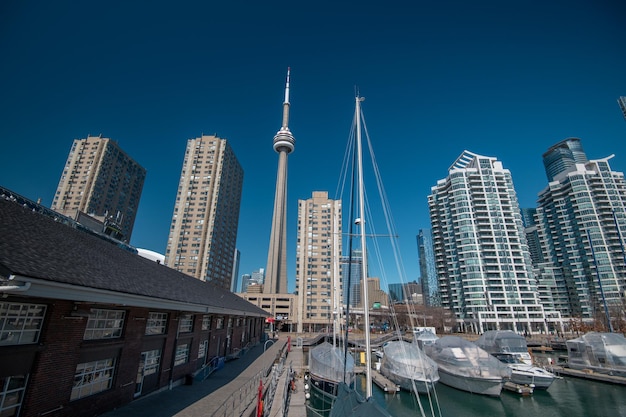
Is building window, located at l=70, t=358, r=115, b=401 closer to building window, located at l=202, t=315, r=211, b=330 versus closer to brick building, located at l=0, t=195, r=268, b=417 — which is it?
brick building, located at l=0, t=195, r=268, b=417

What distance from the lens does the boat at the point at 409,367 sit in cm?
2191

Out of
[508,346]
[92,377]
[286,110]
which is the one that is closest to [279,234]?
[286,110]

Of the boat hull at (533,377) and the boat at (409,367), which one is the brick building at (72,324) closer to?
the boat at (409,367)

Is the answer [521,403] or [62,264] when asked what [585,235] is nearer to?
[521,403]

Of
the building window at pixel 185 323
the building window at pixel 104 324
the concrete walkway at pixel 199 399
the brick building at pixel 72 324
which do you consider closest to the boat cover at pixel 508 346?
the concrete walkway at pixel 199 399

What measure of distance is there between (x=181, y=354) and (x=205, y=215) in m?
88.0

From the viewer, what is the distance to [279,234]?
9475 cm

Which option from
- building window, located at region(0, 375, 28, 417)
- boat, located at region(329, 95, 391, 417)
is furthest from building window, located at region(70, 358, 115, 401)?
boat, located at region(329, 95, 391, 417)

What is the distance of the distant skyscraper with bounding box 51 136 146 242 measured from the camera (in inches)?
3526

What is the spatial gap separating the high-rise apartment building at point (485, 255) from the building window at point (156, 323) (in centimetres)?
7809

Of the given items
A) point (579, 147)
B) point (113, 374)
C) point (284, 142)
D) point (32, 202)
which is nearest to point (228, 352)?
point (113, 374)

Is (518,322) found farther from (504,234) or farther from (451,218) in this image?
(451,218)

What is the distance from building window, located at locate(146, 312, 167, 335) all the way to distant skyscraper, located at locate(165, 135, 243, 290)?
83663 millimetres

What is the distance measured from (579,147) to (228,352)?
808 feet
